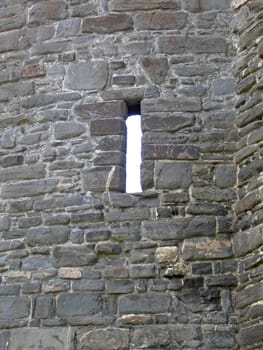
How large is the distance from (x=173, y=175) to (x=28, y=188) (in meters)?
1.18

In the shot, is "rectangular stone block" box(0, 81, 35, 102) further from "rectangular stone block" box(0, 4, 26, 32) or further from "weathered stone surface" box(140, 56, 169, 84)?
"weathered stone surface" box(140, 56, 169, 84)

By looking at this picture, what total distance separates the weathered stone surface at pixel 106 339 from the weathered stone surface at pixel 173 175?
1181 mm

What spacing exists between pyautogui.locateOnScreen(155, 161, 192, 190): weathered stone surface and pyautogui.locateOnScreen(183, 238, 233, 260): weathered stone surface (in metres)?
0.47

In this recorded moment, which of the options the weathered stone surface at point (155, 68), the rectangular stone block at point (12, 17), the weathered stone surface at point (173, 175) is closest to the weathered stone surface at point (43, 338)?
the weathered stone surface at point (173, 175)

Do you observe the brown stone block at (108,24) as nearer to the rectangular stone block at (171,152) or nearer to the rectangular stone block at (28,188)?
the rectangular stone block at (171,152)

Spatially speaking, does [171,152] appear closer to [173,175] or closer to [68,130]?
[173,175]

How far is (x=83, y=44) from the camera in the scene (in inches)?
274

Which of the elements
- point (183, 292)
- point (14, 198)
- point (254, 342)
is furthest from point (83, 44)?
point (254, 342)

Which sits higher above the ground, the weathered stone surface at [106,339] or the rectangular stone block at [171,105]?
the rectangular stone block at [171,105]

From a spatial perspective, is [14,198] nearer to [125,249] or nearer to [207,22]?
[125,249]

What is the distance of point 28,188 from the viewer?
6.56 metres

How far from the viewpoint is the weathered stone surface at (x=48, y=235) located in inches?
248

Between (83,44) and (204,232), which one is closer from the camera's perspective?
(204,232)

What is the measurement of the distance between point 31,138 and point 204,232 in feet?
5.50
